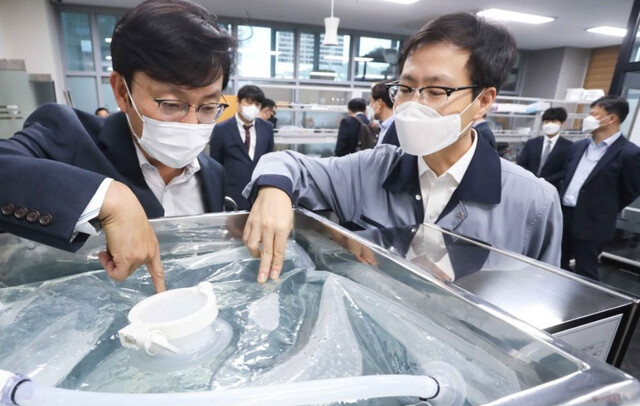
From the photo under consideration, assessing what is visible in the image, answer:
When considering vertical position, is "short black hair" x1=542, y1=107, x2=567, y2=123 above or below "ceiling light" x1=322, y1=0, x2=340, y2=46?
below

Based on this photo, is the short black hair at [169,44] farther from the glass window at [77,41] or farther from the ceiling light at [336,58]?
the ceiling light at [336,58]

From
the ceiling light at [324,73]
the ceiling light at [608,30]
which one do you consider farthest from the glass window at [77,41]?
the ceiling light at [608,30]

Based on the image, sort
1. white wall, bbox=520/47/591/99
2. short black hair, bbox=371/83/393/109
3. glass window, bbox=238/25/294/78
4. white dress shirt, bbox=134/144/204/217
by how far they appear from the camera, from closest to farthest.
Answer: white dress shirt, bbox=134/144/204/217
short black hair, bbox=371/83/393/109
glass window, bbox=238/25/294/78
white wall, bbox=520/47/591/99

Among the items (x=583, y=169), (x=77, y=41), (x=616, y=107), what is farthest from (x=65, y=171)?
(x=77, y=41)

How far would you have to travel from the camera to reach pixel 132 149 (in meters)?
1.02

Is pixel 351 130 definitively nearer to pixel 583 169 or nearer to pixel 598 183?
pixel 583 169

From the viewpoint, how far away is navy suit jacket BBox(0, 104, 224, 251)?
589mm

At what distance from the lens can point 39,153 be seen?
35.8 inches

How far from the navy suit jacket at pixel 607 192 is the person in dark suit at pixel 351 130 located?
2251 mm

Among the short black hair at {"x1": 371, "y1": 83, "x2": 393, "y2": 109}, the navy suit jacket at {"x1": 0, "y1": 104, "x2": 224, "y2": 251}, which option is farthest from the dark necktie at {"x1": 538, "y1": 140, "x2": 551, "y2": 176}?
the navy suit jacket at {"x1": 0, "y1": 104, "x2": 224, "y2": 251}

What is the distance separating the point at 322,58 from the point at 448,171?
6.97 m

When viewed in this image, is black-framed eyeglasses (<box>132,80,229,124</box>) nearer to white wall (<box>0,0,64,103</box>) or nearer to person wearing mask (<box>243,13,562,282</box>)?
person wearing mask (<box>243,13,562,282</box>)

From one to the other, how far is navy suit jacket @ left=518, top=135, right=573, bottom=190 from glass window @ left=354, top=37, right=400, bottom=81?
4.11 m

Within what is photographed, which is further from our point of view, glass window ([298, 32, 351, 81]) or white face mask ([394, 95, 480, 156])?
glass window ([298, 32, 351, 81])
